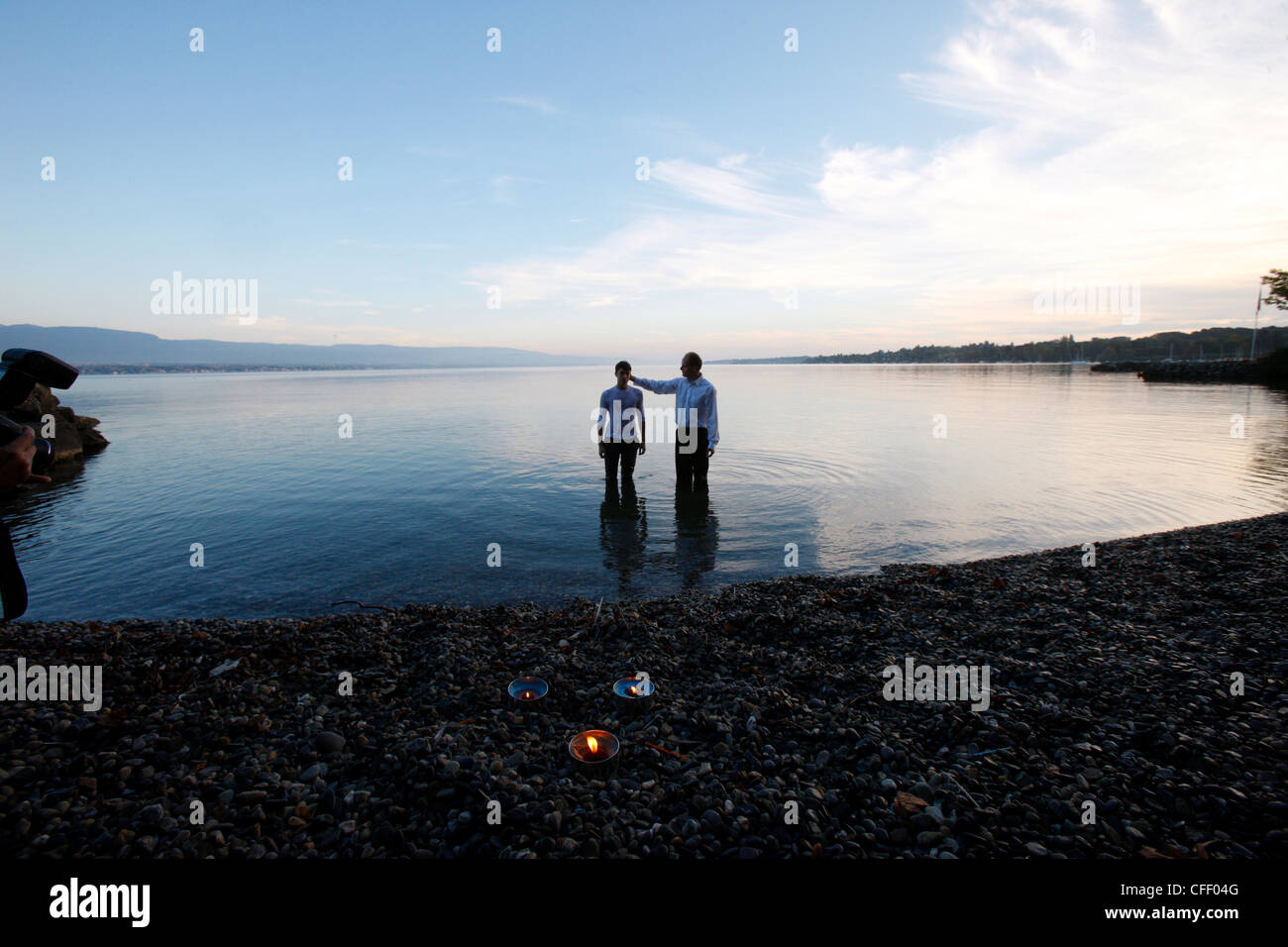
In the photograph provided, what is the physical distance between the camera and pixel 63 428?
3048cm

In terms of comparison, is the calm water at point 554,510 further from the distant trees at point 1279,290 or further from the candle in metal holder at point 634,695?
the distant trees at point 1279,290

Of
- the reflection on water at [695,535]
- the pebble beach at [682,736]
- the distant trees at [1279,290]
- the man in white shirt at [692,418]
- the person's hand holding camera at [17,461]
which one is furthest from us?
the distant trees at [1279,290]

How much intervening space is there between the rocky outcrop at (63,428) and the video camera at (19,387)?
1323 inches

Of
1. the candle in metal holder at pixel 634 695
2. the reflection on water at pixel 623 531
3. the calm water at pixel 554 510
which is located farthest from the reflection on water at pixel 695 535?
the candle in metal holder at pixel 634 695

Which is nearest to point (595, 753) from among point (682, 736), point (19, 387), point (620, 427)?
point (682, 736)

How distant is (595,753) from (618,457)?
1327 centimetres

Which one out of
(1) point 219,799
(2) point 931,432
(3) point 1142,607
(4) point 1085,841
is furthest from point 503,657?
(2) point 931,432

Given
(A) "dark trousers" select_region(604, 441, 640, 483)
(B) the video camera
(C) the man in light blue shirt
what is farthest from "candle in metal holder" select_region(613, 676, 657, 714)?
(A) "dark trousers" select_region(604, 441, 640, 483)

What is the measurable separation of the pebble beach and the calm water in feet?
9.97

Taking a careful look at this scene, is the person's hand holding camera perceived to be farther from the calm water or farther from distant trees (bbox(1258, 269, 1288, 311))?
distant trees (bbox(1258, 269, 1288, 311))

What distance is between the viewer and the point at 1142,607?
8664mm

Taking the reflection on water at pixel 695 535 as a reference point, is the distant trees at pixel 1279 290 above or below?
above

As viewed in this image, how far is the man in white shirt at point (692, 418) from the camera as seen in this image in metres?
15.7
